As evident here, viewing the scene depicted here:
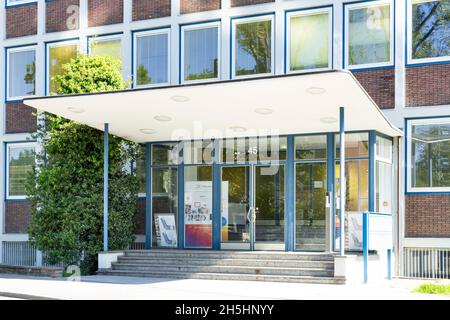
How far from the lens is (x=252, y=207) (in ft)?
59.4

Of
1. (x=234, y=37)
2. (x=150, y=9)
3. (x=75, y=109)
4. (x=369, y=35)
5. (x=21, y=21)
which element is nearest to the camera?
(x=75, y=109)

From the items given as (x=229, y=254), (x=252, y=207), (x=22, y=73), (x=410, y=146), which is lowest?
(x=229, y=254)

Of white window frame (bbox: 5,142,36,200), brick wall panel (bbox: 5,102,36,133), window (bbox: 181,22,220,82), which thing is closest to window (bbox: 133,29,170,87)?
window (bbox: 181,22,220,82)

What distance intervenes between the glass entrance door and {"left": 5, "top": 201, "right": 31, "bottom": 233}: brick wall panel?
7.36m

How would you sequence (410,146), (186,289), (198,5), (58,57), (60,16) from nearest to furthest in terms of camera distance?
(186,289), (410,146), (198,5), (60,16), (58,57)

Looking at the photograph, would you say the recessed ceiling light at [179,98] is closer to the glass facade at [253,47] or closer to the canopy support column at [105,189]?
the canopy support column at [105,189]

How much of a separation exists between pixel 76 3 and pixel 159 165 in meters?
6.45

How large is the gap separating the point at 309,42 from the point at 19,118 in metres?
9.53

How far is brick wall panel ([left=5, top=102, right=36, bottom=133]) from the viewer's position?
22.8 metres

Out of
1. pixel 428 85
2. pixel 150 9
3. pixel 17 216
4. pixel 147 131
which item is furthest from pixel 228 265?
pixel 17 216

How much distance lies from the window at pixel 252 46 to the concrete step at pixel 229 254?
5.10 metres

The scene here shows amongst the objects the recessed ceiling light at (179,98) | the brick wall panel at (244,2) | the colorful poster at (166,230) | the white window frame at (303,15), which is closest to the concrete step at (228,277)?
the colorful poster at (166,230)

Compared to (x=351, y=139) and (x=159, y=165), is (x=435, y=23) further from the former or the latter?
(x=159, y=165)

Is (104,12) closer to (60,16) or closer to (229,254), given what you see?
(60,16)
